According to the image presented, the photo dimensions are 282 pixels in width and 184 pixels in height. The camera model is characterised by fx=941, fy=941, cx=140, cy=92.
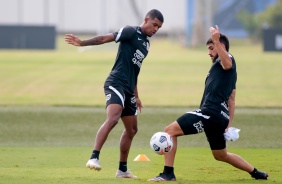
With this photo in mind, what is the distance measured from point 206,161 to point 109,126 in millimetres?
2745

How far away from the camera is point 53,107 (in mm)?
25266

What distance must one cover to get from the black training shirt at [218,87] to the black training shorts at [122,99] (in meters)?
1.18

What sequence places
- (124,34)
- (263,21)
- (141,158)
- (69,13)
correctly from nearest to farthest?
(124,34) → (141,158) → (263,21) → (69,13)

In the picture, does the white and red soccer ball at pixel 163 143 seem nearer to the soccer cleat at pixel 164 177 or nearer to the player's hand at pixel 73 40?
the soccer cleat at pixel 164 177

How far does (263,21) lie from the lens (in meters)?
89.4

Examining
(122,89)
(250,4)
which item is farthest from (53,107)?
(250,4)

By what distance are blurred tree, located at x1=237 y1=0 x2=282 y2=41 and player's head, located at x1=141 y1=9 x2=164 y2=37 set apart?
7283cm

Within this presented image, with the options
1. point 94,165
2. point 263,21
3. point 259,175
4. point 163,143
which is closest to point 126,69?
point 163,143

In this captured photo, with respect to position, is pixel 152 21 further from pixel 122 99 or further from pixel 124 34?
pixel 122 99

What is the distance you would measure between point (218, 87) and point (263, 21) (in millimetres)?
78722

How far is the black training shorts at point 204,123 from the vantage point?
11.7 meters

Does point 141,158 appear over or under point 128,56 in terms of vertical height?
under

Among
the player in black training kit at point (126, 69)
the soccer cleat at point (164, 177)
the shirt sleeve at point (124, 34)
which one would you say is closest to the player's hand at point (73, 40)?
the player in black training kit at point (126, 69)

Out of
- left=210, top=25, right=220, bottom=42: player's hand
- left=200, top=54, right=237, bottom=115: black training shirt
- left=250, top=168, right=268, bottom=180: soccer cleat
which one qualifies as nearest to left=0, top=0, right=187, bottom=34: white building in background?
left=250, top=168, right=268, bottom=180: soccer cleat
